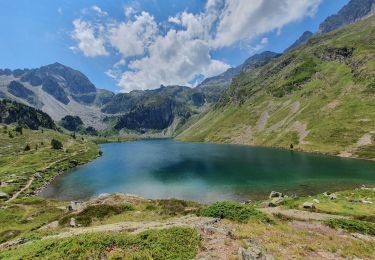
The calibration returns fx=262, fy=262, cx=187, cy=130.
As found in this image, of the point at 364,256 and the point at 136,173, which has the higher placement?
the point at 364,256

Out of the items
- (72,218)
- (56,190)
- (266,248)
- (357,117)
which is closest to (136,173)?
(56,190)

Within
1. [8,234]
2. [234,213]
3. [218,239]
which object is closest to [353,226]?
[234,213]

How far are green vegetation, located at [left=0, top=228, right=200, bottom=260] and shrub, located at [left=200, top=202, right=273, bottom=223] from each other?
790 centimetres

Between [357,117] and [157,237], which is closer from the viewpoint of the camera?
[157,237]

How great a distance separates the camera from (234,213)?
30719 millimetres

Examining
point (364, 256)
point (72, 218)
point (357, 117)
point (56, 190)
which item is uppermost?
point (357, 117)

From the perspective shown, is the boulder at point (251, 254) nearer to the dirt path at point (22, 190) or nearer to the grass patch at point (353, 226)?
the grass patch at point (353, 226)

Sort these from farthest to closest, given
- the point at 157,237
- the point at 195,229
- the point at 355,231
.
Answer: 1. the point at 355,231
2. the point at 195,229
3. the point at 157,237

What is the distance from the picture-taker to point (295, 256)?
20.9m

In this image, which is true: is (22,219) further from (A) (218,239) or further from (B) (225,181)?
(B) (225,181)

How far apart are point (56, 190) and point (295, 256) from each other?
9905 cm

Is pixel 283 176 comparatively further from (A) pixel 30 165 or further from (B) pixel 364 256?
(A) pixel 30 165

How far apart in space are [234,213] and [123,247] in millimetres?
14087

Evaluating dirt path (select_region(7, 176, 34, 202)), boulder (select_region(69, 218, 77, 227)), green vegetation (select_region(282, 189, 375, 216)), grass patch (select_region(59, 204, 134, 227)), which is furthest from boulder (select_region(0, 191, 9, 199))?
green vegetation (select_region(282, 189, 375, 216))
